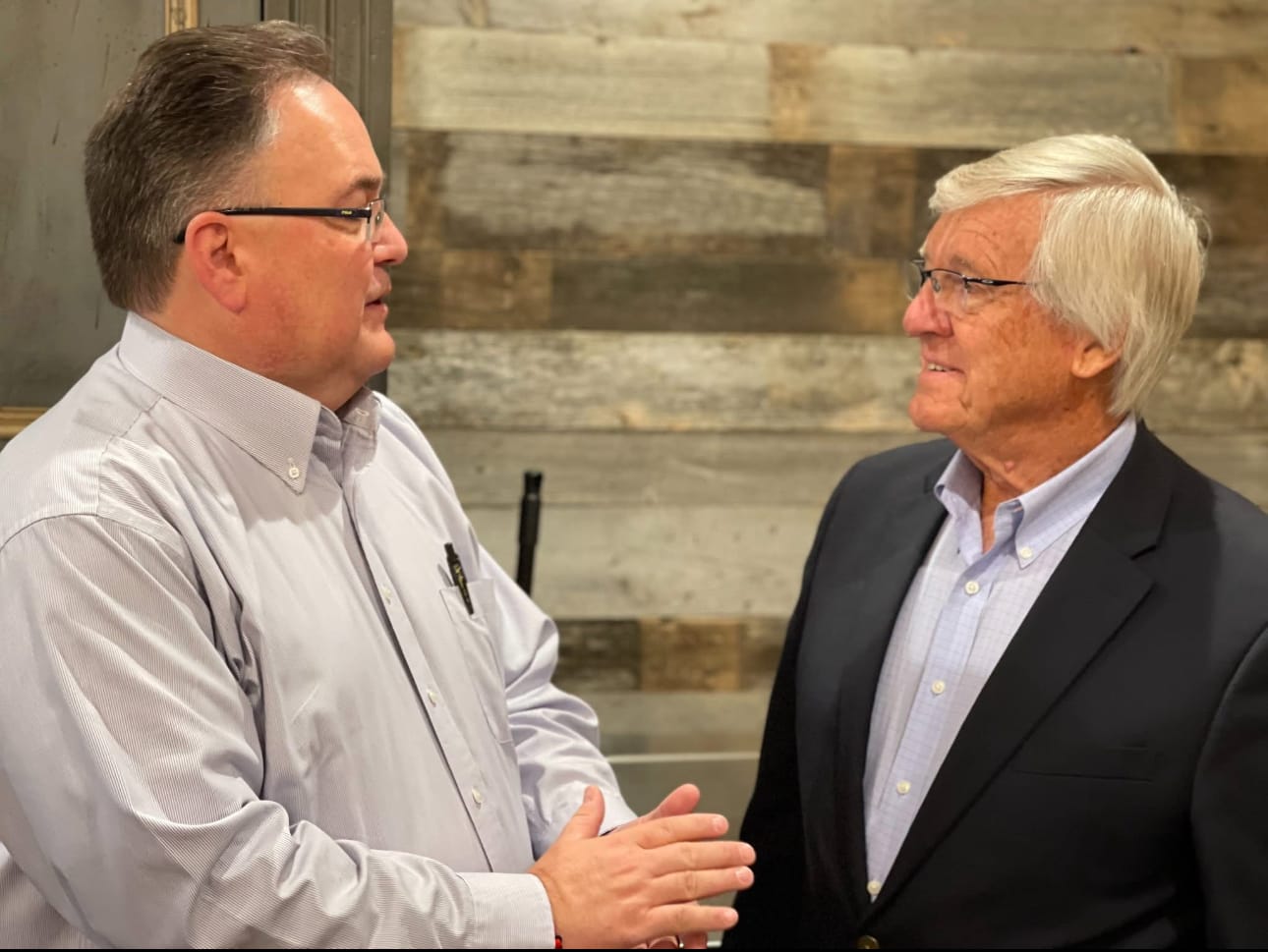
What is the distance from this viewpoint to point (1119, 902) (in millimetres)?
1647

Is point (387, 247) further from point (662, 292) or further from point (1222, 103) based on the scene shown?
point (1222, 103)

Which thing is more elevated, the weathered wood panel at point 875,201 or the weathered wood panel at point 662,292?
the weathered wood panel at point 875,201

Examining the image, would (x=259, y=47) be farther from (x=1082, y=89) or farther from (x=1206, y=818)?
(x=1082, y=89)

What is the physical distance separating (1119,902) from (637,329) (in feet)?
5.76

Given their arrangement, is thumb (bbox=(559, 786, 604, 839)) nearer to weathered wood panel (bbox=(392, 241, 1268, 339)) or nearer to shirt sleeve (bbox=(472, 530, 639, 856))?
shirt sleeve (bbox=(472, 530, 639, 856))

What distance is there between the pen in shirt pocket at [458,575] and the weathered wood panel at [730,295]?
1.32 meters

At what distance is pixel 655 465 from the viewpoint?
317 centimetres

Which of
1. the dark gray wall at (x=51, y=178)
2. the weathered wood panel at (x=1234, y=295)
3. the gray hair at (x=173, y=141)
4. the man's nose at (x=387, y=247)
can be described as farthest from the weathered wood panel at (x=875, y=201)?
the gray hair at (x=173, y=141)

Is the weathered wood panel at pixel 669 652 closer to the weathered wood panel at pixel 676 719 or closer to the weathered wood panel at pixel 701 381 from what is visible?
the weathered wood panel at pixel 676 719

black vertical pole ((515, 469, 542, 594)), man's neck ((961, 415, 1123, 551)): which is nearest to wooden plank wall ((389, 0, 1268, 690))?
black vertical pole ((515, 469, 542, 594))

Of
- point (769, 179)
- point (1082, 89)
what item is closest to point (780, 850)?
point (769, 179)

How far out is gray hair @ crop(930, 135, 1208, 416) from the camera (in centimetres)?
180

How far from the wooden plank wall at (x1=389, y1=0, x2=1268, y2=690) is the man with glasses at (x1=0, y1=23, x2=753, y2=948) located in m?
1.30

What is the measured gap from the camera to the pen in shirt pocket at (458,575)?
1.81 m
